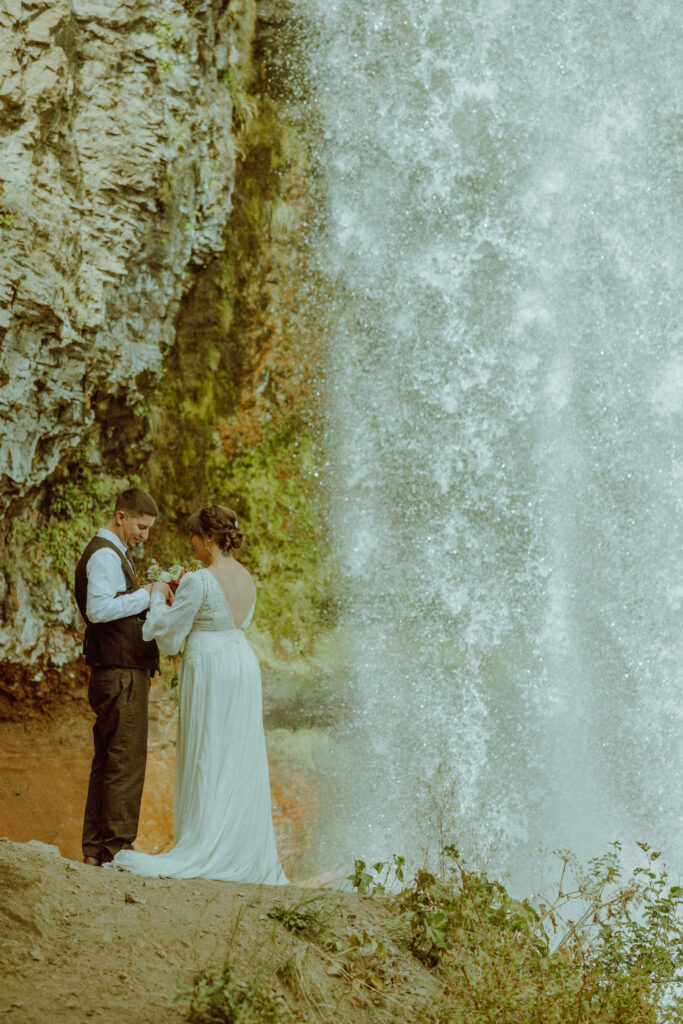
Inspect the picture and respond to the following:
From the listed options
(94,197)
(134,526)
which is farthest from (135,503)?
(94,197)

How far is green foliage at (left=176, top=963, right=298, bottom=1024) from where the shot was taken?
352 cm

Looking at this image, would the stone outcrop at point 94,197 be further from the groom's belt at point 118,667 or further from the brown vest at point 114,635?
the groom's belt at point 118,667

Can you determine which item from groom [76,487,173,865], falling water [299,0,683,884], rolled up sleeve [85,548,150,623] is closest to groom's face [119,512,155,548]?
groom [76,487,173,865]

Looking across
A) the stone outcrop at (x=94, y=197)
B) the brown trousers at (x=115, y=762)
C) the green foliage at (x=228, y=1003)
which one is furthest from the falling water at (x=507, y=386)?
the green foliage at (x=228, y=1003)

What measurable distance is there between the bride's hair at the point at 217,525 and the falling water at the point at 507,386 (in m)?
5.67

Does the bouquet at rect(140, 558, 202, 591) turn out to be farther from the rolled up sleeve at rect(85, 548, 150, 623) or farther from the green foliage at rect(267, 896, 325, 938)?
the green foliage at rect(267, 896, 325, 938)

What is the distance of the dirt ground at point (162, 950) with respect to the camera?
12.0ft

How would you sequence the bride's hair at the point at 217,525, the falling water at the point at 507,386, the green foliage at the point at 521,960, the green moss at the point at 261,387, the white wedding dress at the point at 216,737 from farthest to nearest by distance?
the falling water at the point at 507,386, the green moss at the point at 261,387, the bride's hair at the point at 217,525, the white wedding dress at the point at 216,737, the green foliage at the point at 521,960

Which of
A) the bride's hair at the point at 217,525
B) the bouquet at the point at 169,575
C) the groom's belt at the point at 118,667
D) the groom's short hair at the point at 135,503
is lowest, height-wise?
the groom's belt at the point at 118,667

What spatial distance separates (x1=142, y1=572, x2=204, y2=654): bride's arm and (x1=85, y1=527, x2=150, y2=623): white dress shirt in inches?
5.0

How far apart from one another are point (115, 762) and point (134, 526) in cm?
129

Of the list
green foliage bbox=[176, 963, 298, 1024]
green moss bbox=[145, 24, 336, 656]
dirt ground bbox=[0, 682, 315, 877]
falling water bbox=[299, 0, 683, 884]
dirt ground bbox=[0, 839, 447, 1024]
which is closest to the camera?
green foliage bbox=[176, 963, 298, 1024]

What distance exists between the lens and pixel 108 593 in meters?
5.54

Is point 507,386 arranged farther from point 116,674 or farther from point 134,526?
point 116,674
